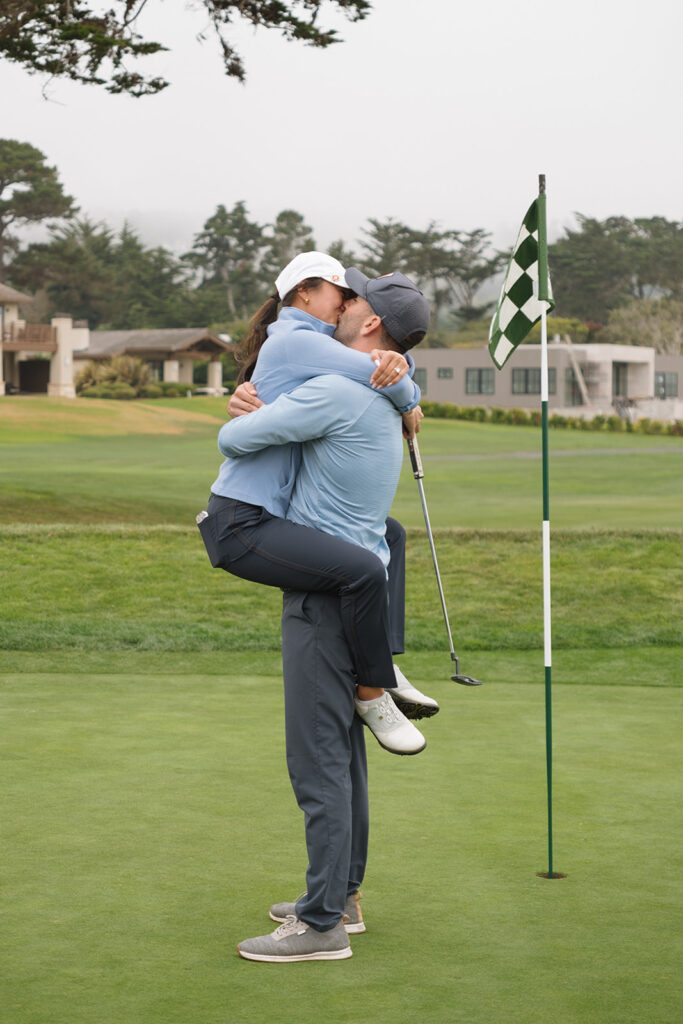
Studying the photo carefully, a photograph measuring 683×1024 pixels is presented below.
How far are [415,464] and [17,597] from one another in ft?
27.0

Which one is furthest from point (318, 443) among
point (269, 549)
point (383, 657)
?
point (383, 657)

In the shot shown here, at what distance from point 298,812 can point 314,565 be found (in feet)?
5.48

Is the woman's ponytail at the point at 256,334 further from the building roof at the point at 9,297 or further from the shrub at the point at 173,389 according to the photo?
the shrub at the point at 173,389

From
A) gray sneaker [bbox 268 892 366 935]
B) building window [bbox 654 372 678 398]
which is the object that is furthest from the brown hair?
building window [bbox 654 372 678 398]

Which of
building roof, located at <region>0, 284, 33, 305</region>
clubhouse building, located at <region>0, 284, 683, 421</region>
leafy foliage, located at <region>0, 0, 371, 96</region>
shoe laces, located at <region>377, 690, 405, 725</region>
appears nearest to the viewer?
shoe laces, located at <region>377, 690, 405, 725</region>

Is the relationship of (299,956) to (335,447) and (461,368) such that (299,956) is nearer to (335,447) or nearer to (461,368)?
(335,447)

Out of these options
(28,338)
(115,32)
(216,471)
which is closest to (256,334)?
(115,32)

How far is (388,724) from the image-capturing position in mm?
3605

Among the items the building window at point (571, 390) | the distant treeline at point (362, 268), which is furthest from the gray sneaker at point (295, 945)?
the distant treeline at point (362, 268)

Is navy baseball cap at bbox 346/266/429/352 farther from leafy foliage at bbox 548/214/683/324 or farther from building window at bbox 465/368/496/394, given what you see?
leafy foliage at bbox 548/214/683/324

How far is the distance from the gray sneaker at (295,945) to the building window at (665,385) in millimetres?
74924

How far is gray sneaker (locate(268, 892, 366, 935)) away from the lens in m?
3.64

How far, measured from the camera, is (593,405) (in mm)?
68375

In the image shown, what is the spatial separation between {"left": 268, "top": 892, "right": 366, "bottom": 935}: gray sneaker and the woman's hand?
1401 mm
